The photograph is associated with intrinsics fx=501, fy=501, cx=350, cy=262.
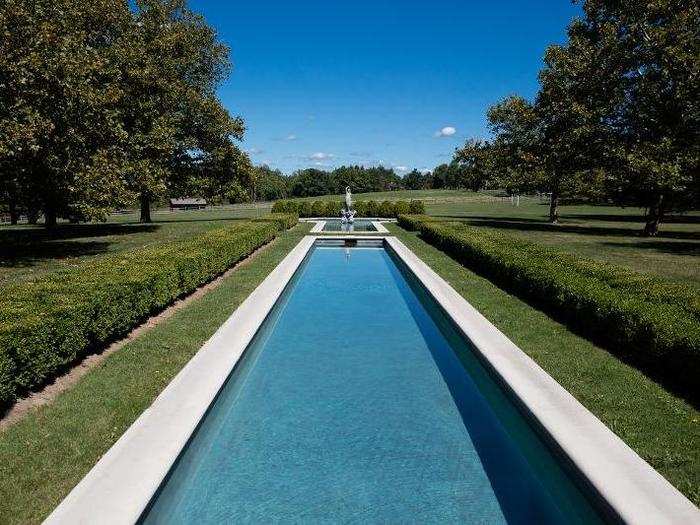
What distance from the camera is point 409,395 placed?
7.56 m

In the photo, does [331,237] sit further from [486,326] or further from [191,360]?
[191,360]

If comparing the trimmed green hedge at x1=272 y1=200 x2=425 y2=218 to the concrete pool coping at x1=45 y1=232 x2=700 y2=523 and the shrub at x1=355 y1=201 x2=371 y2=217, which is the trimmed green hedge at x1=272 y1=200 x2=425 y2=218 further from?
the concrete pool coping at x1=45 y1=232 x2=700 y2=523

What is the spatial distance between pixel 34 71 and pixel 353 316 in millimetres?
12391

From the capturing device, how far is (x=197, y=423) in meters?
5.95

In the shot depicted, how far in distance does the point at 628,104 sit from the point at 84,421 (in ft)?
95.0

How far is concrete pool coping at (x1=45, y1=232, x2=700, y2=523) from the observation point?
14.1ft

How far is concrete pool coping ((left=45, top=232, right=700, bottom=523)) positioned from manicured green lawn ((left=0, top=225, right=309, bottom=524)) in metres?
0.26

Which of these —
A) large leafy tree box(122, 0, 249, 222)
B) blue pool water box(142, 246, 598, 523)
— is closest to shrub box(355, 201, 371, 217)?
large leafy tree box(122, 0, 249, 222)

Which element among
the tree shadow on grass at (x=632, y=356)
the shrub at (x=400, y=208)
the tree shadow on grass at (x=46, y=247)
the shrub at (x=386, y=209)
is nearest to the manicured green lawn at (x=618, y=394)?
the tree shadow on grass at (x=632, y=356)

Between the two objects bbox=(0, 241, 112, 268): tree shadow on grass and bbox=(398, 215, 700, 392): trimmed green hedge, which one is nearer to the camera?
bbox=(398, 215, 700, 392): trimmed green hedge

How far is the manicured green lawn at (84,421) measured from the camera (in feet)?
15.2

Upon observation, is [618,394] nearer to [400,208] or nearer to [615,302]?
[615,302]

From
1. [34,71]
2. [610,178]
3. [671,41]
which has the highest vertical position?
[671,41]

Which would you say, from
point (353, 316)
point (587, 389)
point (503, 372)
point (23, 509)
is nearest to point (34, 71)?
point (353, 316)
